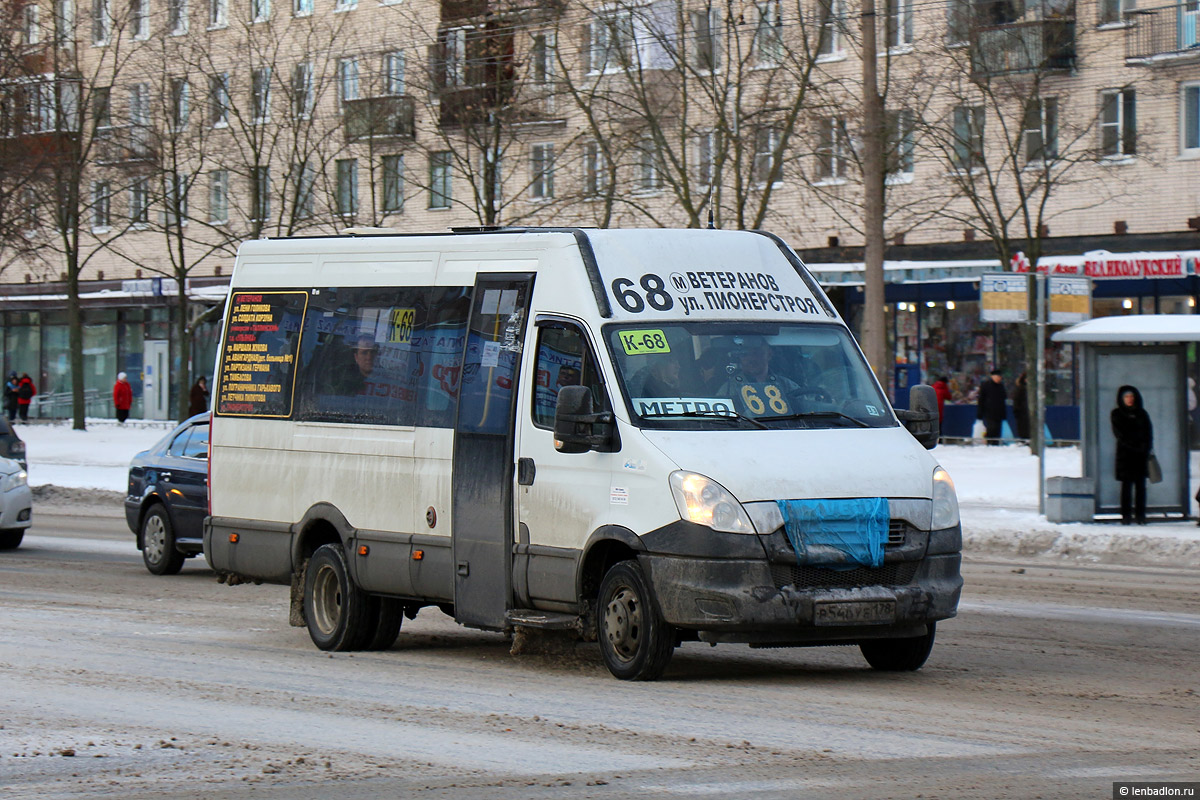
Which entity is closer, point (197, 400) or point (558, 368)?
point (558, 368)

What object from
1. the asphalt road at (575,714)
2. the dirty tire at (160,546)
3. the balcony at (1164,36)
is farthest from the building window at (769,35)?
the asphalt road at (575,714)

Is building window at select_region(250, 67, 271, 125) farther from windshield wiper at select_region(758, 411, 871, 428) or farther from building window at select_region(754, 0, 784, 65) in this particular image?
windshield wiper at select_region(758, 411, 871, 428)

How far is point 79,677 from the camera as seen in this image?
9719 mm

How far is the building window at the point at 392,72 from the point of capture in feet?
127

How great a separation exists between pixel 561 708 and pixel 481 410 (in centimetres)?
229

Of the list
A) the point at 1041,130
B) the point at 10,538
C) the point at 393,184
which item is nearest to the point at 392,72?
the point at 393,184

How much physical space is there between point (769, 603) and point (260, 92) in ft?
127

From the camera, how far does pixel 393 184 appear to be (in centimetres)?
4503

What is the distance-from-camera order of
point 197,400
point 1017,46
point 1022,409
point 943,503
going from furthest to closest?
point 197,400 → point 1022,409 → point 1017,46 → point 943,503

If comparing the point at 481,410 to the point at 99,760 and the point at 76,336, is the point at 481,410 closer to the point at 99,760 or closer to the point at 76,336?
the point at 99,760

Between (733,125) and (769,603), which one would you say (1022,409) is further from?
(769,603)

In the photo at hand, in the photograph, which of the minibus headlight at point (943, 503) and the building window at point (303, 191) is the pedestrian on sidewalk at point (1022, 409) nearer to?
the building window at point (303, 191)

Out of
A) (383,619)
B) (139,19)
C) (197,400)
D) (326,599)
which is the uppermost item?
(139,19)

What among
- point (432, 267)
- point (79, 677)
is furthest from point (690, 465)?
point (79, 677)
